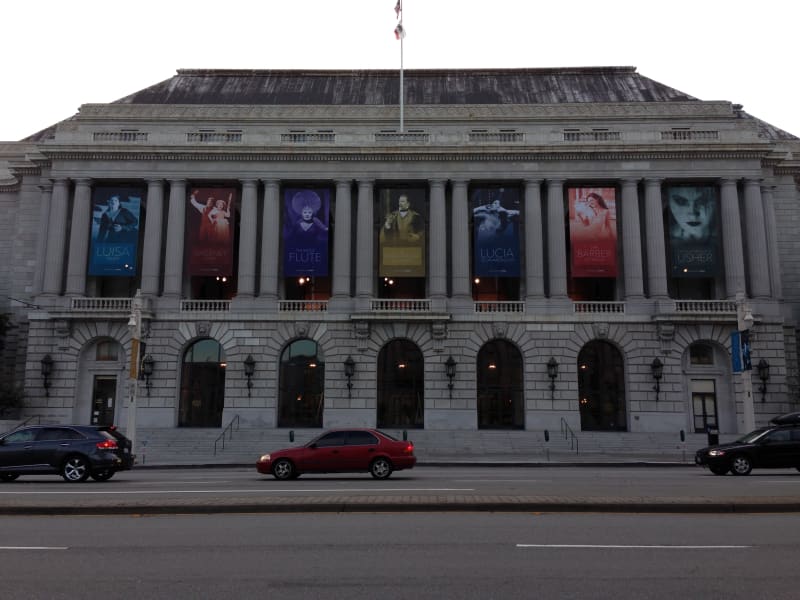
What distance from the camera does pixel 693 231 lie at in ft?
140

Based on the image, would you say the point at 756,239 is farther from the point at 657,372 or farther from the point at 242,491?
the point at 242,491

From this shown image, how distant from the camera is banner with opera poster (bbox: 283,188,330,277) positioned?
141 ft

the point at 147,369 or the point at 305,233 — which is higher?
the point at 305,233

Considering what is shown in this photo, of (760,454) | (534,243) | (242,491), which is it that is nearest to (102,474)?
(242,491)

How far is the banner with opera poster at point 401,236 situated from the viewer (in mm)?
43062

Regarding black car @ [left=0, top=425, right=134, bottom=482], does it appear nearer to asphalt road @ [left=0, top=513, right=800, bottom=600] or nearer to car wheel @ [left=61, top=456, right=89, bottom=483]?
car wheel @ [left=61, top=456, right=89, bottom=483]

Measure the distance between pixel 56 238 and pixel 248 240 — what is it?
39.1 feet

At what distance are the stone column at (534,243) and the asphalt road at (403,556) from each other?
30.5 m

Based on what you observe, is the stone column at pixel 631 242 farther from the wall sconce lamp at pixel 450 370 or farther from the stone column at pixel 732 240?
the wall sconce lamp at pixel 450 370

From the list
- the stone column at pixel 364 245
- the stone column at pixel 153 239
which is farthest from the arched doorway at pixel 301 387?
the stone column at pixel 153 239

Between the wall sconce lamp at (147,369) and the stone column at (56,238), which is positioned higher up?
the stone column at (56,238)

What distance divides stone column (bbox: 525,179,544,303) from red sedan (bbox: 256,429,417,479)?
22.8 meters

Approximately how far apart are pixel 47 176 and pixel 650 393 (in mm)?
40375

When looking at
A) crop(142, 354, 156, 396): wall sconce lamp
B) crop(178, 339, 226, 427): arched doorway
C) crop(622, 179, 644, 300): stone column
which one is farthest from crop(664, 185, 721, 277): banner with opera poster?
crop(142, 354, 156, 396): wall sconce lamp
